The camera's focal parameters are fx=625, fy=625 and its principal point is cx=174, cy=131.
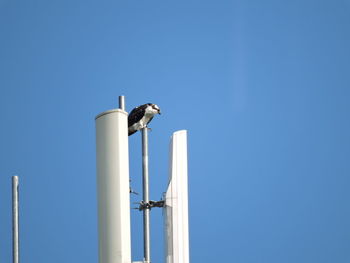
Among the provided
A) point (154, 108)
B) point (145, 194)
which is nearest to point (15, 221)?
point (145, 194)

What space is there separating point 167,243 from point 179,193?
74 cm

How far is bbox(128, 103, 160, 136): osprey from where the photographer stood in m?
9.84

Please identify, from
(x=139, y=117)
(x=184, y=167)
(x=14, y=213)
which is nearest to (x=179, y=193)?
(x=184, y=167)

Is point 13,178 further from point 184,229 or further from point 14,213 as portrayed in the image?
point 184,229

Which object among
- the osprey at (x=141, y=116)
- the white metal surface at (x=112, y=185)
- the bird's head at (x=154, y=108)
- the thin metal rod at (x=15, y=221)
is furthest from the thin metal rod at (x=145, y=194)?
the thin metal rod at (x=15, y=221)

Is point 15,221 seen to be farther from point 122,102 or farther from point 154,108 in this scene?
point 154,108

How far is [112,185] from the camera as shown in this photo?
779 centimetres

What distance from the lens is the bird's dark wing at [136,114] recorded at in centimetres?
986

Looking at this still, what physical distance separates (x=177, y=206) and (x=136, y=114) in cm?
177

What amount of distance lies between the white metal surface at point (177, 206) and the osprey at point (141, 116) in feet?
2.37

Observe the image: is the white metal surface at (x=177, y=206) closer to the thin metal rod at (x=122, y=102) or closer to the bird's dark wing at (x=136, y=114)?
the bird's dark wing at (x=136, y=114)

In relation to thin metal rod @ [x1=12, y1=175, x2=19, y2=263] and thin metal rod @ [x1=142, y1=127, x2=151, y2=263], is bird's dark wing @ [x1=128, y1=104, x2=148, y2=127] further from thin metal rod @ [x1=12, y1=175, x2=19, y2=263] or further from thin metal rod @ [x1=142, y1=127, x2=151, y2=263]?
thin metal rod @ [x1=12, y1=175, x2=19, y2=263]

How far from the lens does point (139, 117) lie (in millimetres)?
9898

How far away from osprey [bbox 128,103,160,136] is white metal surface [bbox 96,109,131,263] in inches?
76.0
